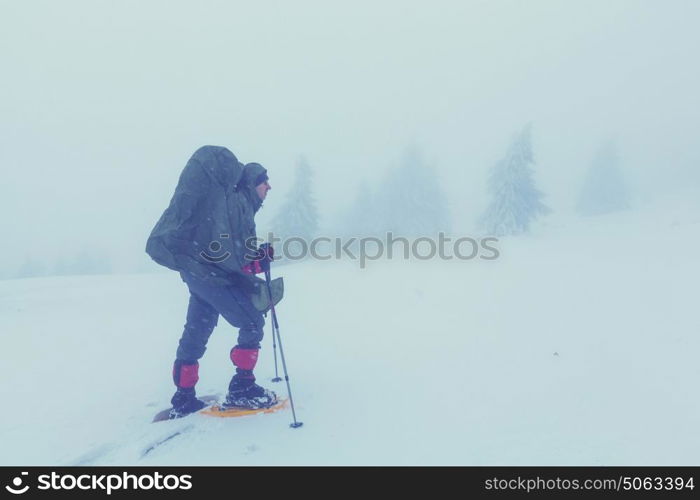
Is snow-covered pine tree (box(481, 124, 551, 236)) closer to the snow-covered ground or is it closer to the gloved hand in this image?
the snow-covered ground

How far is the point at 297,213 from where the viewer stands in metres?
36.2

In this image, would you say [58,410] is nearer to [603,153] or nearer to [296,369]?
[296,369]

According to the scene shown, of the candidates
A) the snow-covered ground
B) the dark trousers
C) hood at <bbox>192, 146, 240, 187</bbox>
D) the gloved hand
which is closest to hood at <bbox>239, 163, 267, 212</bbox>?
hood at <bbox>192, 146, 240, 187</bbox>

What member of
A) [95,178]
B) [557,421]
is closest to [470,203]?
[557,421]

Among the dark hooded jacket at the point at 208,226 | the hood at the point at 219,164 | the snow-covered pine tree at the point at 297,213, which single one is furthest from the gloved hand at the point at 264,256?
the snow-covered pine tree at the point at 297,213

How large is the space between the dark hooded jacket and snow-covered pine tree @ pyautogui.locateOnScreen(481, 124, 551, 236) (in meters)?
34.0

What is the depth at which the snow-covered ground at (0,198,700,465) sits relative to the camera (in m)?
3.18

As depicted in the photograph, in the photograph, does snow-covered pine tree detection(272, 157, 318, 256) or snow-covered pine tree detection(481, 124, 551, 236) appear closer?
snow-covered pine tree detection(481, 124, 551, 236)

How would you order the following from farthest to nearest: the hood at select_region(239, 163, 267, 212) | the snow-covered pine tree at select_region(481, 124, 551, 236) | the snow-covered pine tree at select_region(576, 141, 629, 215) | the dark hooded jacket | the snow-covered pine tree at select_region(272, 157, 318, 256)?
the snow-covered pine tree at select_region(576, 141, 629, 215), the snow-covered pine tree at select_region(272, 157, 318, 256), the snow-covered pine tree at select_region(481, 124, 551, 236), the hood at select_region(239, 163, 267, 212), the dark hooded jacket

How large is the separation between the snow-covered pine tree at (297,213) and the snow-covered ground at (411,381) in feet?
84.6

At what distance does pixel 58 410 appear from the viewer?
4328 millimetres

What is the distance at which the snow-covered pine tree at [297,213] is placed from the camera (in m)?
35.9

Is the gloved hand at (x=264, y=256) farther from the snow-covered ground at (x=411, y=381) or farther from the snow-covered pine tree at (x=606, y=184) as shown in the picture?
the snow-covered pine tree at (x=606, y=184)
